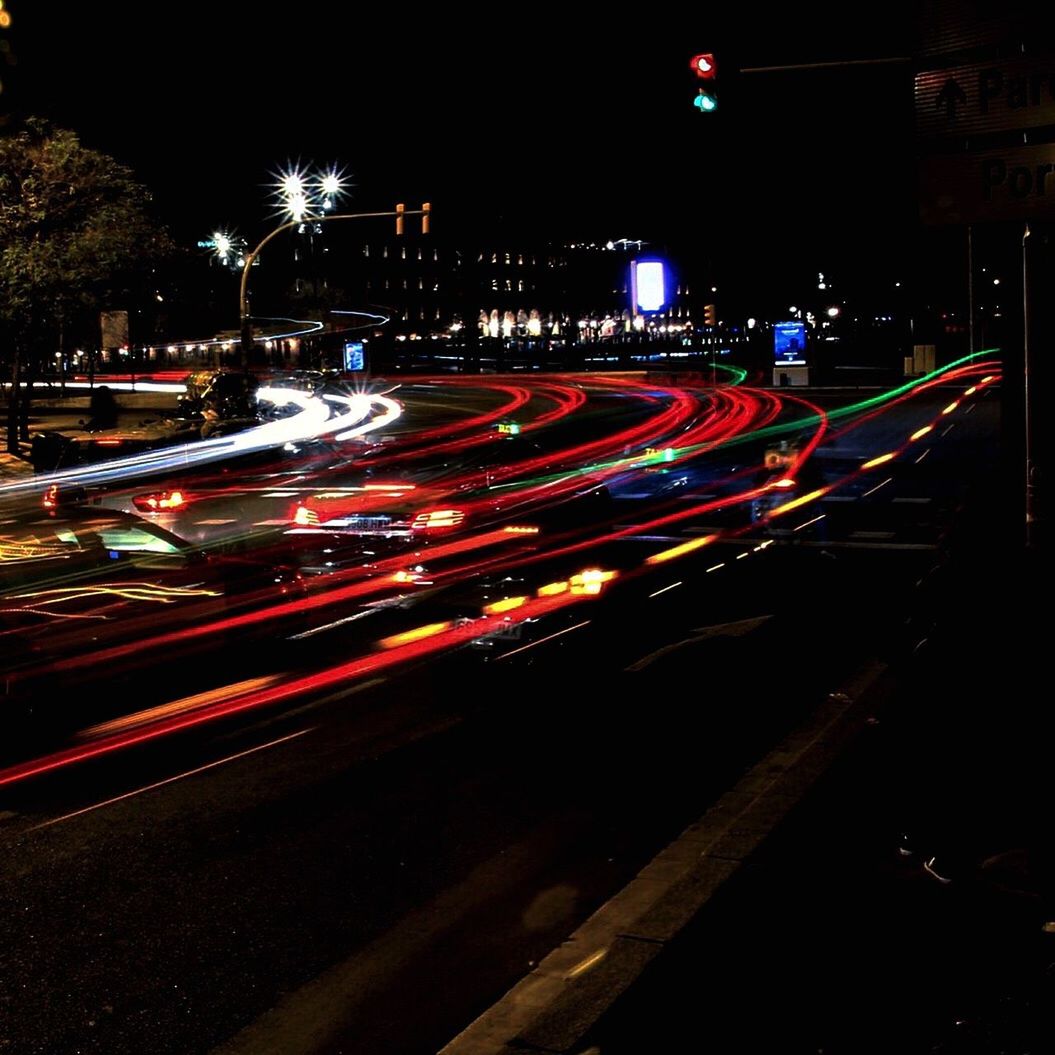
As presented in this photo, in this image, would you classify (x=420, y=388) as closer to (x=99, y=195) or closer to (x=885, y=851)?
(x=99, y=195)

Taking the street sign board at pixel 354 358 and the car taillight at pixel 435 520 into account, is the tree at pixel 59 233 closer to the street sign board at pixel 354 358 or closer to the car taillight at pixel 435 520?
the car taillight at pixel 435 520

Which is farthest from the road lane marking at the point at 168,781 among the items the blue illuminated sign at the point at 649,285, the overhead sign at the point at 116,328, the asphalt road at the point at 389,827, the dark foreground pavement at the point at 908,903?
the blue illuminated sign at the point at 649,285

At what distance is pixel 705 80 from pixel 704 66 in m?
0.13

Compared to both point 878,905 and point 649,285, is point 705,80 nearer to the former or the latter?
point 878,905

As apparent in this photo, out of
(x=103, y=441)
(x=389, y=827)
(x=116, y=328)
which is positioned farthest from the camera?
(x=103, y=441)

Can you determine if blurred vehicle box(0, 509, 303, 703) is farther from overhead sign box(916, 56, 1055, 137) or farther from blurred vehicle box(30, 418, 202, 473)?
blurred vehicle box(30, 418, 202, 473)

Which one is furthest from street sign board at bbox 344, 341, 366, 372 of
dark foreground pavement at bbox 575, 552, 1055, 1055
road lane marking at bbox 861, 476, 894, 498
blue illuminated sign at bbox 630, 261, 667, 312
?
dark foreground pavement at bbox 575, 552, 1055, 1055

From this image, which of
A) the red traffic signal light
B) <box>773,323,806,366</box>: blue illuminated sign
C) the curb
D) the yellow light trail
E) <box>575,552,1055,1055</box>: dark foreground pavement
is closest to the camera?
<box>575,552,1055,1055</box>: dark foreground pavement

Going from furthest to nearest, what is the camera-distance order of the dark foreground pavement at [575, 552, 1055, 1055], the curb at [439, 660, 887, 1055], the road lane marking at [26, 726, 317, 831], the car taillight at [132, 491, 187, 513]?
1. the car taillight at [132, 491, 187, 513]
2. the road lane marking at [26, 726, 317, 831]
3. the curb at [439, 660, 887, 1055]
4. the dark foreground pavement at [575, 552, 1055, 1055]

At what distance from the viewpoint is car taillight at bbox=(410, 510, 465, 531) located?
54.2 feet

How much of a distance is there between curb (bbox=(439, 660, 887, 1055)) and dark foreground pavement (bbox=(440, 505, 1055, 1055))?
1cm

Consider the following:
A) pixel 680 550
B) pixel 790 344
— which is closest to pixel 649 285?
pixel 790 344

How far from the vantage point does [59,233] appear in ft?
102

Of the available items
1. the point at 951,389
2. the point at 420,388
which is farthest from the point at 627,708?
the point at 420,388
